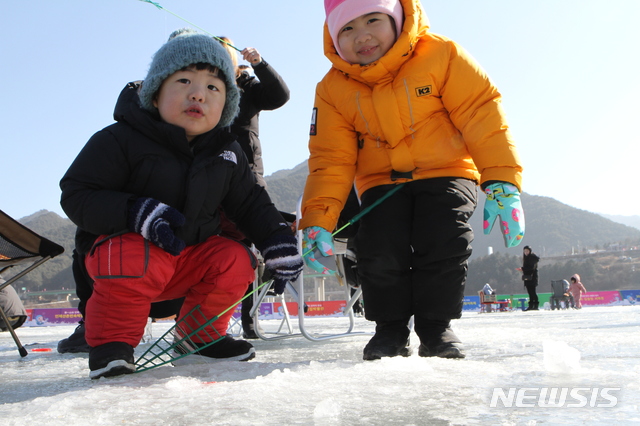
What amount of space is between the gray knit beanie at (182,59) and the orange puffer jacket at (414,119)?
420 mm

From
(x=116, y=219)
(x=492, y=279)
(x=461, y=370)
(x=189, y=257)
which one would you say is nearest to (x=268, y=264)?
(x=189, y=257)

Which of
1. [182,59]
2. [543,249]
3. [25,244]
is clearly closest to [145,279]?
[182,59]

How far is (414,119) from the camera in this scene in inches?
76.5

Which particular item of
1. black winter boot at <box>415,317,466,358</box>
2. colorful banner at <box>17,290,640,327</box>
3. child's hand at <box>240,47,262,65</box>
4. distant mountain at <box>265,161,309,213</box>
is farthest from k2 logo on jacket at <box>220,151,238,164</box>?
distant mountain at <box>265,161,309,213</box>

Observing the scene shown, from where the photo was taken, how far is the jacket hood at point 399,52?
6.26 feet

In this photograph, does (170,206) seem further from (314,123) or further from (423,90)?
(423,90)

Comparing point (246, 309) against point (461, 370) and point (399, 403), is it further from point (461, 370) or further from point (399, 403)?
point (399, 403)

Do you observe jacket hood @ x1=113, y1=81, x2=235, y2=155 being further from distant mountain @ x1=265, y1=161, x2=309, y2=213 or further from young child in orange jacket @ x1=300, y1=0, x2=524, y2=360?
distant mountain @ x1=265, y1=161, x2=309, y2=213

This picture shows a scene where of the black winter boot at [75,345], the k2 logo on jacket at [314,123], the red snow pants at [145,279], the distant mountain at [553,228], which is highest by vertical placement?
the distant mountain at [553,228]

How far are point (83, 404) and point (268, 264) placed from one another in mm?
992

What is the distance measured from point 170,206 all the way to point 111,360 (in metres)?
0.50

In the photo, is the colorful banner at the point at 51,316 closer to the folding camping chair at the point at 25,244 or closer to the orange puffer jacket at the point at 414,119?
the folding camping chair at the point at 25,244

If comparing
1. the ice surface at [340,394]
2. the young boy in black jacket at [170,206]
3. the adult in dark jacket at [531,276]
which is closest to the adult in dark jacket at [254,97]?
the young boy in black jacket at [170,206]

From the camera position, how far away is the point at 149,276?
162 centimetres
